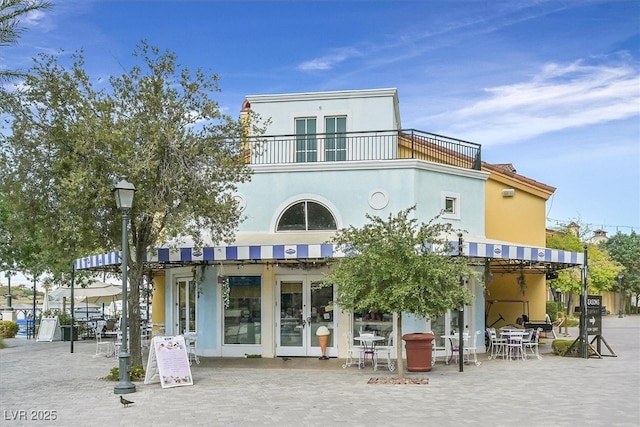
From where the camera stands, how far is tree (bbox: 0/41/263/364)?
1370 centimetres

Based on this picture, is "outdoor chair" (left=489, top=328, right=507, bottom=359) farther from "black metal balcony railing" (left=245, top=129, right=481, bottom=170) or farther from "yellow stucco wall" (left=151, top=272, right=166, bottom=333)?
"yellow stucco wall" (left=151, top=272, right=166, bottom=333)

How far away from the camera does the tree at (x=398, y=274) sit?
14.0 m

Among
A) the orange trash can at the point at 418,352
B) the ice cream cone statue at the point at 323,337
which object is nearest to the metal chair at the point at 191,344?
the ice cream cone statue at the point at 323,337

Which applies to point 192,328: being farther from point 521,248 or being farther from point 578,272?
point 578,272

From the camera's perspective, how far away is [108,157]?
45.5ft

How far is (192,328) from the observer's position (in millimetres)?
20000

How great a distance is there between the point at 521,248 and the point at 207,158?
28.6 ft

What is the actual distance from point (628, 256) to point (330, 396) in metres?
52.9

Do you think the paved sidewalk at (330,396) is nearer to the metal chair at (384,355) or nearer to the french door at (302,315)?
the metal chair at (384,355)

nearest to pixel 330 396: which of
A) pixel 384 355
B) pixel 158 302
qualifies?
pixel 384 355

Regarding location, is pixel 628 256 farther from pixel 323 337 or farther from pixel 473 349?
pixel 323 337

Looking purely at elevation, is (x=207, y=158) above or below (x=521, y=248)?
above

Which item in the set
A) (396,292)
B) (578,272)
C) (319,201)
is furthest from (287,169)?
(578,272)

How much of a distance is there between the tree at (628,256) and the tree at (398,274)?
46.8 metres
